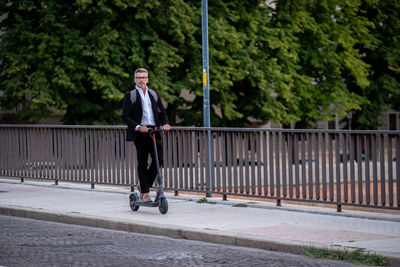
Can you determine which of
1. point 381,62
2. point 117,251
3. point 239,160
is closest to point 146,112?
point 239,160

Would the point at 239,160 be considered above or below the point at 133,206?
above

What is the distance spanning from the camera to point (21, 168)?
1722 cm

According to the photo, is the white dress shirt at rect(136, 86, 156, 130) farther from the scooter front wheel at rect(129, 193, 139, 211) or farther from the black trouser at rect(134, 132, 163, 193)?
the scooter front wheel at rect(129, 193, 139, 211)

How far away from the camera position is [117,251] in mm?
8898

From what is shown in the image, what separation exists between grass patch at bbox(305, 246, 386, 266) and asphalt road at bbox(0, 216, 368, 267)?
113mm

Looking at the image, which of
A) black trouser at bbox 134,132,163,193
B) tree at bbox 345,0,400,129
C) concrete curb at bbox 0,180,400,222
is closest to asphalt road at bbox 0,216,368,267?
black trouser at bbox 134,132,163,193

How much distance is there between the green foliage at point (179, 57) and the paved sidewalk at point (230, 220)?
15686mm

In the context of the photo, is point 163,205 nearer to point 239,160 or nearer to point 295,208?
point 295,208

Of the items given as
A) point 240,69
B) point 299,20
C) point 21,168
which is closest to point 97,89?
point 240,69

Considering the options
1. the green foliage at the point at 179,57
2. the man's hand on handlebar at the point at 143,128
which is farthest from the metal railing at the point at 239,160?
the green foliage at the point at 179,57

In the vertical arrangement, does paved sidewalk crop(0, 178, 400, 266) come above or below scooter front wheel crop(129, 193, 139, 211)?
below

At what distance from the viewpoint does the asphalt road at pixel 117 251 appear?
8125 mm

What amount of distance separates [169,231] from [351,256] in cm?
267

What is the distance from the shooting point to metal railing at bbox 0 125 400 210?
11234 millimetres
